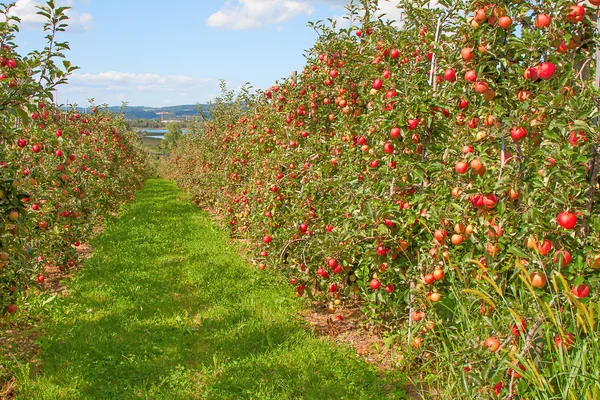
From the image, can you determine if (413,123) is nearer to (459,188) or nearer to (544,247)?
(459,188)

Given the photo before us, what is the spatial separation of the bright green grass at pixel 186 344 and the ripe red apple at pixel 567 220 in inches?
73.3

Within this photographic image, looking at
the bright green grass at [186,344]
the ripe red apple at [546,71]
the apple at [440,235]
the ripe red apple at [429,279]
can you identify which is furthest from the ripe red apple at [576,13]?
the bright green grass at [186,344]

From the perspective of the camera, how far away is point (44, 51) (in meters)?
3.54

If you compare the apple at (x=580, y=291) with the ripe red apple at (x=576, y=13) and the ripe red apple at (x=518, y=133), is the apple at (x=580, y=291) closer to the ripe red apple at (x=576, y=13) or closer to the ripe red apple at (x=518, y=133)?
the ripe red apple at (x=518, y=133)

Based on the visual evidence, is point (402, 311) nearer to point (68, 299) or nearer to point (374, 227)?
point (374, 227)

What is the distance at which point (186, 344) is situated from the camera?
177 inches

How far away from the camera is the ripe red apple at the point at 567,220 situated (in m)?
2.24

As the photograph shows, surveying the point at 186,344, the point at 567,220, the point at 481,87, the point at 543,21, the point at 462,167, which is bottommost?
the point at 186,344

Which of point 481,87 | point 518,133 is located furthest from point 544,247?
point 481,87

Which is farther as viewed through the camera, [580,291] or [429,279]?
[429,279]

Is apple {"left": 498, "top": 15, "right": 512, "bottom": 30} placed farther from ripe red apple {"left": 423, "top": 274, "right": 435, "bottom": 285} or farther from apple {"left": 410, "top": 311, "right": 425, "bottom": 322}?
apple {"left": 410, "top": 311, "right": 425, "bottom": 322}

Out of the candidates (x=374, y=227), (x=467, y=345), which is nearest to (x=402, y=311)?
(x=374, y=227)

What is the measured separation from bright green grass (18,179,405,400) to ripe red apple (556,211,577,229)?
1.86 meters

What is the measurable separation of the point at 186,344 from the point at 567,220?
3.49 m
